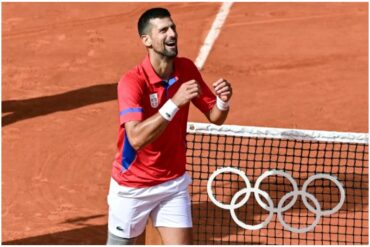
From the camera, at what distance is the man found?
969 cm

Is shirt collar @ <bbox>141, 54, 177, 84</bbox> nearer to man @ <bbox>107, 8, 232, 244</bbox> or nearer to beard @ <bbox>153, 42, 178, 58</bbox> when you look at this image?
man @ <bbox>107, 8, 232, 244</bbox>

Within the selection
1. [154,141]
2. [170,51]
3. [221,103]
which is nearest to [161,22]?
[170,51]

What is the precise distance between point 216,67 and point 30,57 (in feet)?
12.3

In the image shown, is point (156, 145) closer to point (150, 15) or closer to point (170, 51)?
point (170, 51)

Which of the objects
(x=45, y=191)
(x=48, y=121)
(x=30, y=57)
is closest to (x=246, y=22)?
(x=30, y=57)

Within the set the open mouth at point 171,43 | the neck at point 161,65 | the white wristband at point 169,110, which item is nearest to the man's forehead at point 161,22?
the open mouth at point 171,43

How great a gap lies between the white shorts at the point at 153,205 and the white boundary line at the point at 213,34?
10.5m

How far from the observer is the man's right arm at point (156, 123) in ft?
30.0

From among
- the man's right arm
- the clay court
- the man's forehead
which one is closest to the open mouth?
the man's forehead

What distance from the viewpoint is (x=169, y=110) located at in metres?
9.24

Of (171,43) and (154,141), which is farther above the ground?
(171,43)

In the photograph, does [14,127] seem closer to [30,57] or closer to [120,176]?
[30,57]

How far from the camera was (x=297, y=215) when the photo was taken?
14.5m

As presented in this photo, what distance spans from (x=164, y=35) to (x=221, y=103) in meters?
0.88
